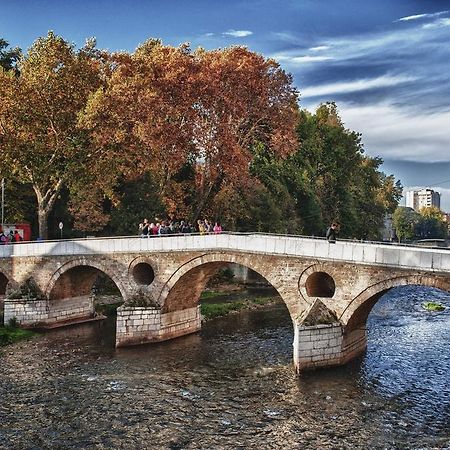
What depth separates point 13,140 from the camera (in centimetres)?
3394

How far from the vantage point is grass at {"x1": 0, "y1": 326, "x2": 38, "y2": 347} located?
28133mm

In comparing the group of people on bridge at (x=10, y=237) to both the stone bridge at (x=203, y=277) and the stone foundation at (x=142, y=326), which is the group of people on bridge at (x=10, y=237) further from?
the stone foundation at (x=142, y=326)

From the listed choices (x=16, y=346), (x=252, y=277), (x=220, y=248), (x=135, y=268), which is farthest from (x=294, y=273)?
(x=252, y=277)

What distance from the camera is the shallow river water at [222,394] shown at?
16.8m

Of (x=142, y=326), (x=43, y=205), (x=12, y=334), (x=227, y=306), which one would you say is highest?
(x=43, y=205)

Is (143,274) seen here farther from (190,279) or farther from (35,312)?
(35,312)

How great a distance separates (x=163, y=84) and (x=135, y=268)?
1467cm

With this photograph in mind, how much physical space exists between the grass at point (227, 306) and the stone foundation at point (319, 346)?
11.7 meters

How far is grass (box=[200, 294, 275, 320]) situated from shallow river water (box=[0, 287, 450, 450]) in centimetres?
445

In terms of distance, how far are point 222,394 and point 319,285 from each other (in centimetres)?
704

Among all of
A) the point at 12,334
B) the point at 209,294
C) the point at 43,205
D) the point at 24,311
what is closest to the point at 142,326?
the point at 12,334

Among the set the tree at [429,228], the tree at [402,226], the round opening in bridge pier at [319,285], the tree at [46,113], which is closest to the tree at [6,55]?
the tree at [46,113]

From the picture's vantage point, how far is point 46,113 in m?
34.4

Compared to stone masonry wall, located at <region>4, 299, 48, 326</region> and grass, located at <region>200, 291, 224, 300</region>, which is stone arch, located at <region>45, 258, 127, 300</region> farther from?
grass, located at <region>200, 291, 224, 300</region>
